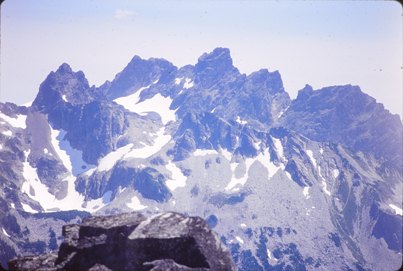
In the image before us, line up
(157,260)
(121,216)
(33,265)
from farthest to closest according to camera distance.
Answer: (121,216) < (33,265) < (157,260)

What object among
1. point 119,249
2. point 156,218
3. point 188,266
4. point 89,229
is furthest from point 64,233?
point 188,266

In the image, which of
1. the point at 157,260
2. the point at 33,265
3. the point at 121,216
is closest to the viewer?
the point at 157,260

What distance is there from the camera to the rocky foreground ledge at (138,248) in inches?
854

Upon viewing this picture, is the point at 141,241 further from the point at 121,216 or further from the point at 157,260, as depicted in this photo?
the point at 121,216

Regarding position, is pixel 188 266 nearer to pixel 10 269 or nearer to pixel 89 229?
pixel 89 229

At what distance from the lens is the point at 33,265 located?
22781 mm

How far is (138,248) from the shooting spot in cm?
2184

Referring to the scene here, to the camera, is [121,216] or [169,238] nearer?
[169,238]

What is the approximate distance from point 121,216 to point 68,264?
139 inches

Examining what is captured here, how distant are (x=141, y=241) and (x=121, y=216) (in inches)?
118

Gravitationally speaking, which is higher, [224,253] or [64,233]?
[64,233]

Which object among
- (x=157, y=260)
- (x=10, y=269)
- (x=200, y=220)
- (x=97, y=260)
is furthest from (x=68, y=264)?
(x=200, y=220)

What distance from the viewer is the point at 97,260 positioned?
22.4 m

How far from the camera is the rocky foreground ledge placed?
21.7m
